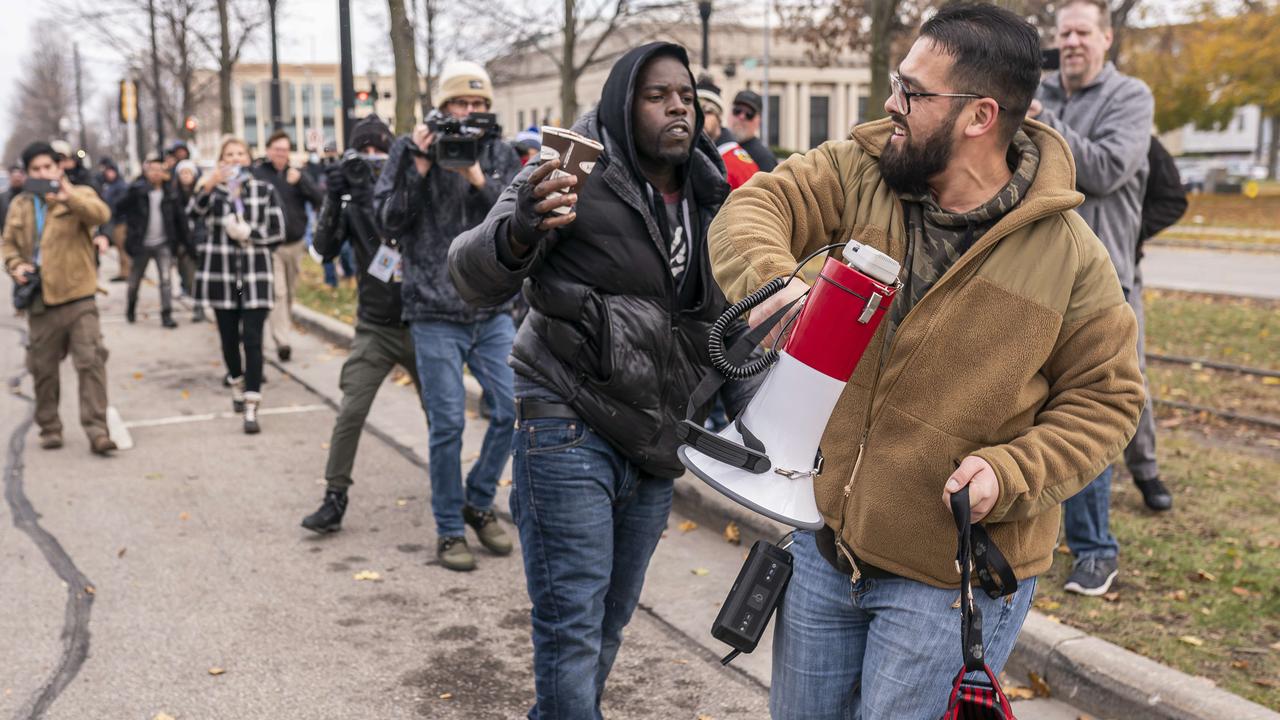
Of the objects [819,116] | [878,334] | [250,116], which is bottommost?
[878,334]

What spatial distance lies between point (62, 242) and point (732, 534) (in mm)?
4966

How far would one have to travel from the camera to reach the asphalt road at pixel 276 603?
Answer: 13.5ft

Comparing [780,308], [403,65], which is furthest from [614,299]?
[403,65]

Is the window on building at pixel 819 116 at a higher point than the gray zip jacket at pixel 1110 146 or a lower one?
higher

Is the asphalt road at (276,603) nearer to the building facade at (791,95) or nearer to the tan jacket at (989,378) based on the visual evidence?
the tan jacket at (989,378)

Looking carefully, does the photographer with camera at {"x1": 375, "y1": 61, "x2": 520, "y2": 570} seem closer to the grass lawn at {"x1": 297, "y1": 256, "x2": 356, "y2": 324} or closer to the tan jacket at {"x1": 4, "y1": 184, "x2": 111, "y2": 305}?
the tan jacket at {"x1": 4, "y1": 184, "x2": 111, "y2": 305}

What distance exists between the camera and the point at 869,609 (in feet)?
7.90

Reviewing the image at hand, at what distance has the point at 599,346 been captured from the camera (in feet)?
9.95

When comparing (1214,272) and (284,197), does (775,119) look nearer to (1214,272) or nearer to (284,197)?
(1214,272)

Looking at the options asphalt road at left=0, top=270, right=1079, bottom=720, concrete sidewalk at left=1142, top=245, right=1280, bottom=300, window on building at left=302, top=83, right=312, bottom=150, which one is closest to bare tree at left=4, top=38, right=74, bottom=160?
window on building at left=302, top=83, right=312, bottom=150

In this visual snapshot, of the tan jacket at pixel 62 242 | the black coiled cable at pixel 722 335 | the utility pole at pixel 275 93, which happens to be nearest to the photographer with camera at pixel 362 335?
the tan jacket at pixel 62 242

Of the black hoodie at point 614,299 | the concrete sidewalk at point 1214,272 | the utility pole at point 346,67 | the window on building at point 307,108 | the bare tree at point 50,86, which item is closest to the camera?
the black hoodie at point 614,299

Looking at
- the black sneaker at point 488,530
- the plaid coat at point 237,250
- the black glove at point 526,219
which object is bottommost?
the black sneaker at point 488,530

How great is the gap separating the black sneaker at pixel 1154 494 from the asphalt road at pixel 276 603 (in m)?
1.97
